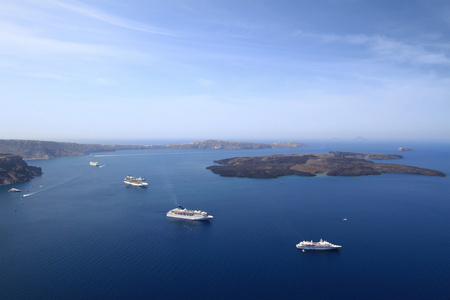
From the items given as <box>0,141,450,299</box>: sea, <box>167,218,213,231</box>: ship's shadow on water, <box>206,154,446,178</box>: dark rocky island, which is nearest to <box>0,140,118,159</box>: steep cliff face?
<box>0,141,450,299</box>: sea

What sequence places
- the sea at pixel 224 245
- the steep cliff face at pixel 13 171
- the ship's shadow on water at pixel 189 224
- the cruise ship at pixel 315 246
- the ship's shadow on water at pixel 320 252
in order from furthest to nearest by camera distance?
1. the steep cliff face at pixel 13 171
2. the ship's shadow on water at pixel 189 224
3. the cruise ship at pixel 315 246
4. the ship's shadow on water at pixel 320 252
5. the sea at pixel 224 245

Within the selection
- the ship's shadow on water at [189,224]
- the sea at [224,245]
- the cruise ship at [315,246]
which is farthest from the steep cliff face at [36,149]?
the cruise ship at [315,246]

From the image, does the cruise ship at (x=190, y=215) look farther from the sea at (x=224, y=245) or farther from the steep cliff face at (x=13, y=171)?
the steep cliff face at (x=13, y=171)

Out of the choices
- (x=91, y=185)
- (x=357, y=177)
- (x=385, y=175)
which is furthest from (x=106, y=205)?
(x=385, y=175)

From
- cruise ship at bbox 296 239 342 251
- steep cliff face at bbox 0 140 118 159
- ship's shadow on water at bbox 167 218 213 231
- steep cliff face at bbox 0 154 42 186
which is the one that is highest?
steep cliff face at bbox 0 140 118 159

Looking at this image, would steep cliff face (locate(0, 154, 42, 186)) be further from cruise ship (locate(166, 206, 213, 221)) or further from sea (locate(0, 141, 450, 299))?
cruise ship (locate(166, 206, 213, 221))

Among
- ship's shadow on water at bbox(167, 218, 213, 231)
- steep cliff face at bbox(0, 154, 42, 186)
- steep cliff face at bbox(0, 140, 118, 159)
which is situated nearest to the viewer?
ship's shadow on water at bbox(167, 218, 213, 231)
